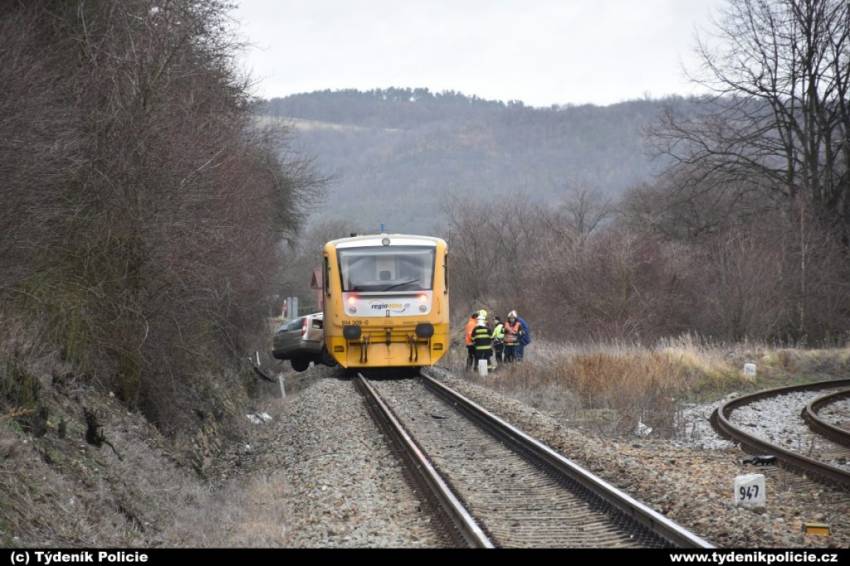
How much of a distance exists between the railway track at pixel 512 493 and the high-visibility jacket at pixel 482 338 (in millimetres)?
8554

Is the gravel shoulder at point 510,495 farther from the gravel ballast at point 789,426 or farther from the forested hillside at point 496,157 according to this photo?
the forested hillside at point 496,157

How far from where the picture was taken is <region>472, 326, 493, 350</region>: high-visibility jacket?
23.5 meters

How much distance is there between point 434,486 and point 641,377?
448 inches

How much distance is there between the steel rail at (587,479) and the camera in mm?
7020

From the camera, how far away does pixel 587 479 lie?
9180 millimetres

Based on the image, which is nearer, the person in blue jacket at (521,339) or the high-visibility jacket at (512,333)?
the high-visibility jacket at (512,333)

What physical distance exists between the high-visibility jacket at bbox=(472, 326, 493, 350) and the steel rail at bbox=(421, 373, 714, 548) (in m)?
7.29

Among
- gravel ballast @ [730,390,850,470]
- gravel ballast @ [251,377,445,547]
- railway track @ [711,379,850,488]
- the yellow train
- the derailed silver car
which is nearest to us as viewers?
gravel ballast @ [251,377,445,547]
